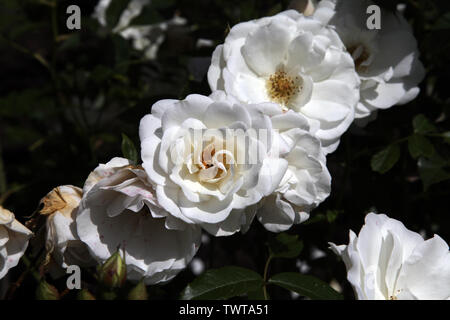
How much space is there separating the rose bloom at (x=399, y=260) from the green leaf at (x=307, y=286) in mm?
72

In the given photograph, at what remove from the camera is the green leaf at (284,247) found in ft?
3.77

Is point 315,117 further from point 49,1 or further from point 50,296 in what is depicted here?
point 49,1

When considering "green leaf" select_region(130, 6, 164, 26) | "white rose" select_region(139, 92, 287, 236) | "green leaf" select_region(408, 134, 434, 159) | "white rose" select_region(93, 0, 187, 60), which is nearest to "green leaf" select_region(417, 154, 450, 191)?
"green leaf" select_region(408, 134, 434, 159)

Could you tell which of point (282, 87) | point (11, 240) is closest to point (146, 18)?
point (282, 87)

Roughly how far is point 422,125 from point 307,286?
559mm

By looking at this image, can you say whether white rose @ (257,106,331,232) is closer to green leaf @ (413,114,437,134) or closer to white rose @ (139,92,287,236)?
white rose @ (139,92,287,236)

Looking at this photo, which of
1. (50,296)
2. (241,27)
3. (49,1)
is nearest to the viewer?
(50,296)

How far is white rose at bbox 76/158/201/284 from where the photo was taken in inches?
34.7

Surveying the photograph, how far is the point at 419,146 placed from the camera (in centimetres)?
123

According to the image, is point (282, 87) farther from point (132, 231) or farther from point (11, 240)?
point (11, 240)

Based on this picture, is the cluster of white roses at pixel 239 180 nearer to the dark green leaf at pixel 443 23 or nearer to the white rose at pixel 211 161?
the white rose at pixel 211 161

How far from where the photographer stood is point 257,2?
5.40ft

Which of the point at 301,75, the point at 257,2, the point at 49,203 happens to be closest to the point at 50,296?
the point at 49,203
